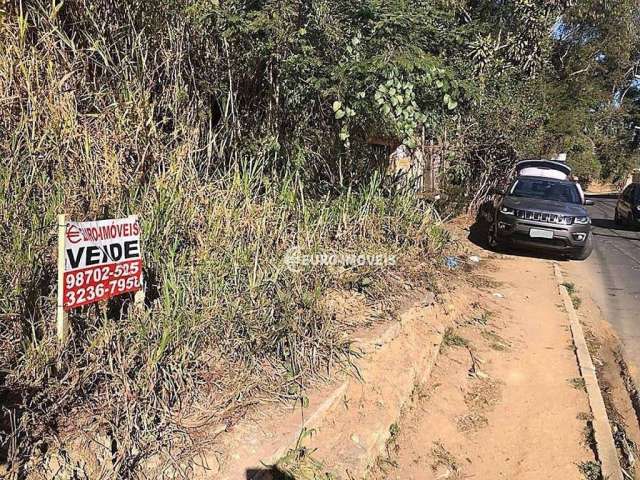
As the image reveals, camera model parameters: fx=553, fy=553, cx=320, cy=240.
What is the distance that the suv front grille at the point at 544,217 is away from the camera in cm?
1025

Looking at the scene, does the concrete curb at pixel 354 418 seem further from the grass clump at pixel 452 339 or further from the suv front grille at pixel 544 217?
the suv front grille at pixel 544 217

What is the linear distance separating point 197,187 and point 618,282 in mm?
8251

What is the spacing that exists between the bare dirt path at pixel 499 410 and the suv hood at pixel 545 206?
3764mm

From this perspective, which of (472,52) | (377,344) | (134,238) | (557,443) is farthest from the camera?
(472,52)

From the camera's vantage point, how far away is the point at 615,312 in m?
7.95

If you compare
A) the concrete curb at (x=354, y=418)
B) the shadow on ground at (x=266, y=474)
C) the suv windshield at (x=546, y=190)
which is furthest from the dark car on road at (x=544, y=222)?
the shadow on ground at (x=266, y=474)

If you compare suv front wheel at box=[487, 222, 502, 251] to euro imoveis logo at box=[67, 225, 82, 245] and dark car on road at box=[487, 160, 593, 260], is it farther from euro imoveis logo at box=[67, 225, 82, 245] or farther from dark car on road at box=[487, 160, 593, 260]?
euro imoveis logo at box=[67, 225, 82, 245]

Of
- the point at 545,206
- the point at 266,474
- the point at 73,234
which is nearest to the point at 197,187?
the point at 73,234

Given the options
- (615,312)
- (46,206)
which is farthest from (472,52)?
(46,206)

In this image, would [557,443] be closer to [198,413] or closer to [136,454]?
[198,413]

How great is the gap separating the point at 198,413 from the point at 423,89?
415cm

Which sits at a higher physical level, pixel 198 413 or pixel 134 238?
pixel 134 238

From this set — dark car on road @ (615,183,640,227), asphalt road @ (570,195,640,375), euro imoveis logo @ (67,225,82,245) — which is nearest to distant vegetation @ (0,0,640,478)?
euro imoveis logo @ (67,225,82,245)

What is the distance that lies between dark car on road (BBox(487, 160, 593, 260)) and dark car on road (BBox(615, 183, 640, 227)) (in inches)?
338
